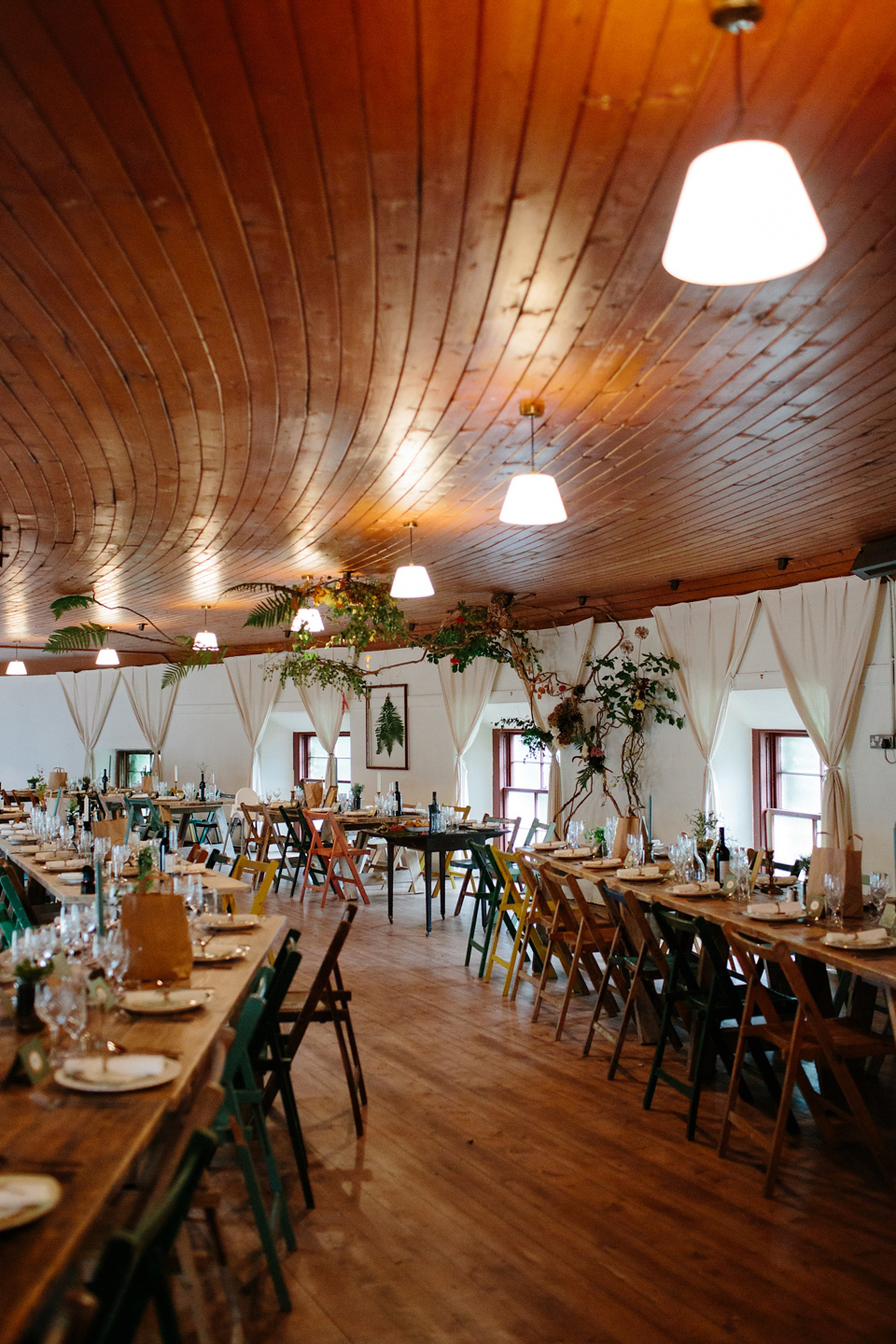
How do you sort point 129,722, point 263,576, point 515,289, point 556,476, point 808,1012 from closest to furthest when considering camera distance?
1. point 515,289
2. point 808,1012
3. point 556,476
4. point 263,576
5. point 129,722

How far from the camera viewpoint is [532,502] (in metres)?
3.77

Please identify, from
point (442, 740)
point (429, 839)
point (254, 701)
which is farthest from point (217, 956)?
point (254, 701)

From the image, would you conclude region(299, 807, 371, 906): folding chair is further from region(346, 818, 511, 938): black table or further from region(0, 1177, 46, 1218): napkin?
region(0, 1177, 46, 1218): napkin

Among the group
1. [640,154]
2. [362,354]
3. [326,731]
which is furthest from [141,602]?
[640,154]

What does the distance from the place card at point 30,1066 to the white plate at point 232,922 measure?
1.60m

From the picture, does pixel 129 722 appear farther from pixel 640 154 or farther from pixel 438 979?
pixel 640 154

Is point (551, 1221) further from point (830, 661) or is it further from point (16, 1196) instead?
point (830, 661)

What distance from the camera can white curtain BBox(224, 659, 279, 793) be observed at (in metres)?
14.0

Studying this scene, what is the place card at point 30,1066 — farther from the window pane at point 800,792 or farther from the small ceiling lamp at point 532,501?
the window pane at point 800,792

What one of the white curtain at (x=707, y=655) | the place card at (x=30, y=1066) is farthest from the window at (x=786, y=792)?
the place card at (x=30, y=1066)

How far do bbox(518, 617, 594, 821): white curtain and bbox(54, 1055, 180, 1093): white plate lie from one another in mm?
7600

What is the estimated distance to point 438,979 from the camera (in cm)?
698

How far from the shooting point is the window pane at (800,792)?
8023mm

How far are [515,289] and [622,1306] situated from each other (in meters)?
2.96
